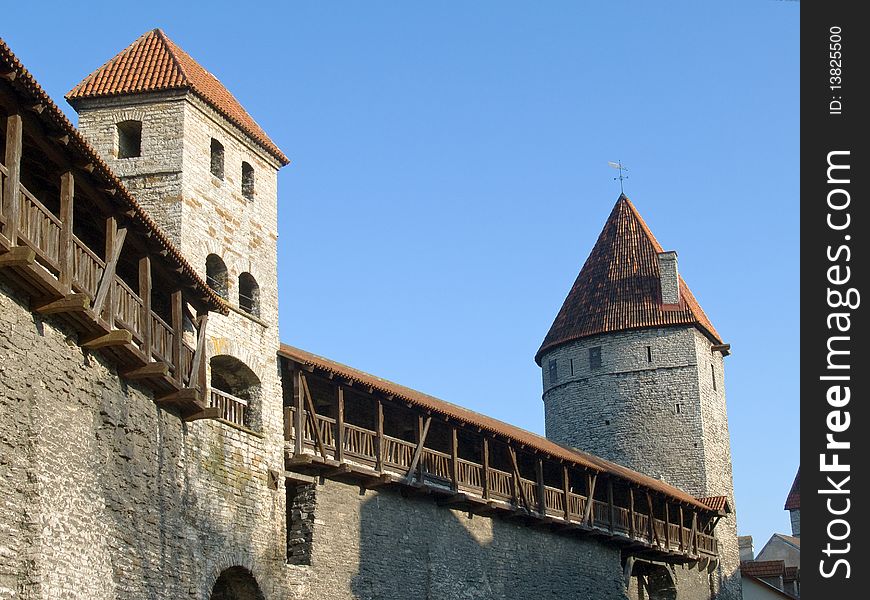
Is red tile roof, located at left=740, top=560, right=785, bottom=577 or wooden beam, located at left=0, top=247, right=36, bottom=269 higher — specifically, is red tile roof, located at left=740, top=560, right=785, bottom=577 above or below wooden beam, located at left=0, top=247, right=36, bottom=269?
below

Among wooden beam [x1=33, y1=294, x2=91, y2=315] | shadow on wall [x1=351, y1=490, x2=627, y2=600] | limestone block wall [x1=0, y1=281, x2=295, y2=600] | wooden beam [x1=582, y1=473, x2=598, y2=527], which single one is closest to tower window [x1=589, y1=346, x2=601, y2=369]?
shadow on wall [x1=351, y1=490, x2=627, y2=600]

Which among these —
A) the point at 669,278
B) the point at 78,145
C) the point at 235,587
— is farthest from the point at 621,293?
the point at 78,145

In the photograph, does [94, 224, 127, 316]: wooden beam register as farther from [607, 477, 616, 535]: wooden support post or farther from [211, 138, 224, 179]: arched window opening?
[607, 477, 616, 535]: wooden support post

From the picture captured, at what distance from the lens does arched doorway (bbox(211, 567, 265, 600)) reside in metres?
19.5

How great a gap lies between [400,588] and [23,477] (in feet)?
35.6

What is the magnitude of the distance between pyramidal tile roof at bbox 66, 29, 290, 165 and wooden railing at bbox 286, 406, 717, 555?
492 centimetres

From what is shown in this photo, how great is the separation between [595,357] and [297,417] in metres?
19.1

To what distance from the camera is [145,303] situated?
1619 cm

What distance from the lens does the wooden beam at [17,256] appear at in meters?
12.3

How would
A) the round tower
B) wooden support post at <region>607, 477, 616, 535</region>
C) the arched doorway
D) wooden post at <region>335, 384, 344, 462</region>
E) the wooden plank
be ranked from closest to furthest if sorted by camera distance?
the wooden plank
the arched doorway
wooden post at <region>335, 384, 344, 462</region>
wooden support post at <region>607, 477, 616, 535</region>
the round tower

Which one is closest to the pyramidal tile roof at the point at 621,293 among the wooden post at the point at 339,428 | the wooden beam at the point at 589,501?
the wooden beam at the point at 589,501

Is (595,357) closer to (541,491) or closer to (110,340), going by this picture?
(541,491)
